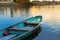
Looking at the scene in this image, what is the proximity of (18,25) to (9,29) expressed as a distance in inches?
71.0

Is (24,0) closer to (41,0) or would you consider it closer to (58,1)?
(41,0)

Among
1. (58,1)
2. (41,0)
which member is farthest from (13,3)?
(58,1)

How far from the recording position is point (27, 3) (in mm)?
44812

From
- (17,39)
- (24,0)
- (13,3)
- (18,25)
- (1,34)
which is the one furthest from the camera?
(24,0)

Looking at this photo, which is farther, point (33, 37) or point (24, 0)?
point (24, 0)

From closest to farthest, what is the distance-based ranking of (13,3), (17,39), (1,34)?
(17,39)
(1,34)
(13,3)

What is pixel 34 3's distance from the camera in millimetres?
43750

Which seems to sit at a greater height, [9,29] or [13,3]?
[9,29]

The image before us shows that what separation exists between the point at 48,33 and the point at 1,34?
3549 millimetres

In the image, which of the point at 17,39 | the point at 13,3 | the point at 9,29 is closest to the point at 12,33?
the point at 9,29

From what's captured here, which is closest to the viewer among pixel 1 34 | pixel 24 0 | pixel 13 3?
pixel 1 34

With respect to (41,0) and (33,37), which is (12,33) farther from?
(41,0)

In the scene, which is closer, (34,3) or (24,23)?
(24,23)

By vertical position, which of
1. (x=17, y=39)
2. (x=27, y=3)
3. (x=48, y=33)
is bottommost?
(x=27, y=3)
